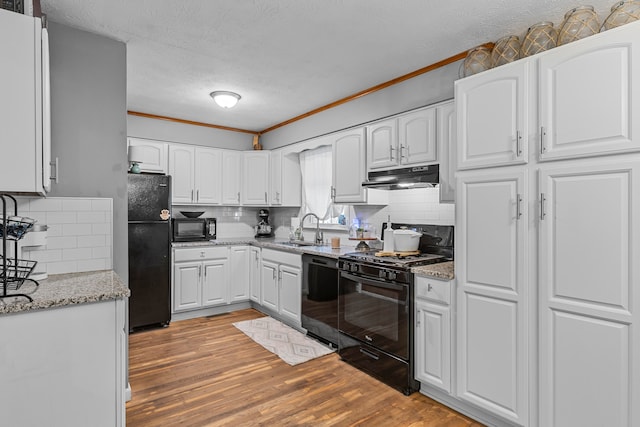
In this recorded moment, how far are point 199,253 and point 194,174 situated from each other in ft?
3.53

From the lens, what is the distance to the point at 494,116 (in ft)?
6.99

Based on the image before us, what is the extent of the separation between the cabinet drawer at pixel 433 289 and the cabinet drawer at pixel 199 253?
273cm

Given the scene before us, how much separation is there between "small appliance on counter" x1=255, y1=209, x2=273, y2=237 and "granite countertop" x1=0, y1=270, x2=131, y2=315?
10.00ft

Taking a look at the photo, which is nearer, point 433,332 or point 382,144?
point 433,332

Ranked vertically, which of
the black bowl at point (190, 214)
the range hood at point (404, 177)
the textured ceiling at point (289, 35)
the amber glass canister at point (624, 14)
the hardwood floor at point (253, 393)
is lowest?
the hardwood floor at point (253, 393)

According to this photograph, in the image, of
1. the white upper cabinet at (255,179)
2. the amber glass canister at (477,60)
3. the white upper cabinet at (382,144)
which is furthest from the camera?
the white upper cabinet at (255,179)

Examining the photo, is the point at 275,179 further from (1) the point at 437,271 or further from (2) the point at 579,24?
(2) the point at 579,24

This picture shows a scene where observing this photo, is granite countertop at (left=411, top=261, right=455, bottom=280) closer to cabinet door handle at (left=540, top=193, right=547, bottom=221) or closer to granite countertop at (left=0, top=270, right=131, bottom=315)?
cabinet door handle at (left=540, top=193, right=547, bottom=221)

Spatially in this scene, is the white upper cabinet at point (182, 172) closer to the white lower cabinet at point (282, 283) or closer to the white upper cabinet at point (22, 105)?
the white lower cabinet at point (282, 283)

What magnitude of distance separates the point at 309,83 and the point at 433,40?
1265 millimetres

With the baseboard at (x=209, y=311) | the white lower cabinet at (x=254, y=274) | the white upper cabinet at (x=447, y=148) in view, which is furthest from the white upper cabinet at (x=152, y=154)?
the white upper cabinet at (x=447, y=148)

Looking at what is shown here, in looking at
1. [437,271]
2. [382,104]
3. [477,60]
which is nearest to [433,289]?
[437,271]

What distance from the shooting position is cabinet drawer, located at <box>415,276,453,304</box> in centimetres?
235

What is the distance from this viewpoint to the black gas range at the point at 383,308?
256 cm
